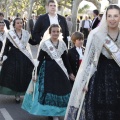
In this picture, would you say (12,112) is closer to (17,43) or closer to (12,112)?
(12,112)

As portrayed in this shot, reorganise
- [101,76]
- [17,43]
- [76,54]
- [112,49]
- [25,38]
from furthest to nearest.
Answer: [25,38], [17,43], [76,54], [101,76], [112,49]

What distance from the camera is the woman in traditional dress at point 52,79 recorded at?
5.60 meters

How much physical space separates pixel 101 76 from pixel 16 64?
313cm

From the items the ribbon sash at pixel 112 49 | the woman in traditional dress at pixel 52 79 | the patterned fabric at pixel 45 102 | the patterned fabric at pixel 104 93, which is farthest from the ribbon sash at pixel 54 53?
the ribbon sash at pixel 112 49

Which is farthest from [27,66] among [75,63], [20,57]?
[75,63]

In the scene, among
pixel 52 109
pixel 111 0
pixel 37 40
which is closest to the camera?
pixel 52 109

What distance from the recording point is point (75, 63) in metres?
6.24

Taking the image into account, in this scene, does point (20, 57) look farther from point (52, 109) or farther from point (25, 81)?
point (52, 109)

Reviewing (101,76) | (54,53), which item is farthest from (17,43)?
(101,76)

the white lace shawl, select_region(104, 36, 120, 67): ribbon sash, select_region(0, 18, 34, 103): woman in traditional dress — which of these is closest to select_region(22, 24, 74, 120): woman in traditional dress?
select_region(0, 18, 34, 103): woman in traditional dress

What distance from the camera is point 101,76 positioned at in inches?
168

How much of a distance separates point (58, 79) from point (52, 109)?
444mm

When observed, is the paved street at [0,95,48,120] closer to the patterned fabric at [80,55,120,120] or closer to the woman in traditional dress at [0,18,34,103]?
the woman in traditional dress at [0,18,34,103]

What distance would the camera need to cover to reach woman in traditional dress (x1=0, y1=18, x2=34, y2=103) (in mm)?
7105
